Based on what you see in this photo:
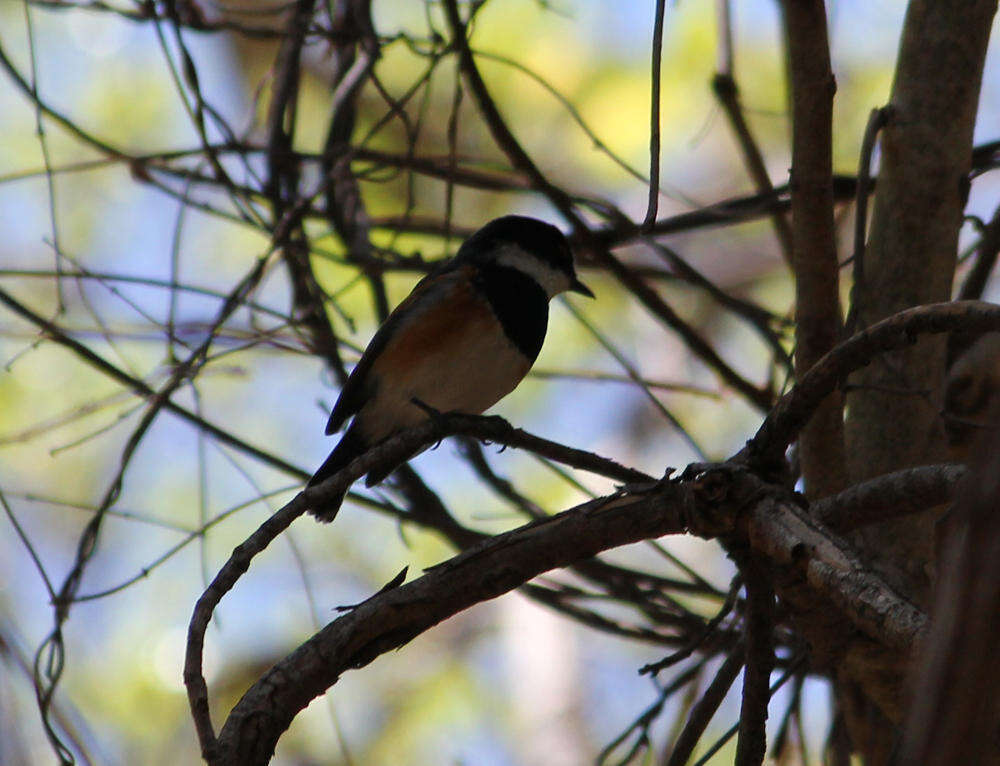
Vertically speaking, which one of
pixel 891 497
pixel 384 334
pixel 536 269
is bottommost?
pixel 891 497

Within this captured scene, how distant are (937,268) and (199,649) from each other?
1.99m

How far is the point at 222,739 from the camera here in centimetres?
157

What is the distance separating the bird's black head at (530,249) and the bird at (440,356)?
0.20m

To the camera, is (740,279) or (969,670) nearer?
(969,670)

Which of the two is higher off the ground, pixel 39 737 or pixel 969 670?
pixel 39 737

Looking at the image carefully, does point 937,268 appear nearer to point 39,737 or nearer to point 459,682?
point 39,737

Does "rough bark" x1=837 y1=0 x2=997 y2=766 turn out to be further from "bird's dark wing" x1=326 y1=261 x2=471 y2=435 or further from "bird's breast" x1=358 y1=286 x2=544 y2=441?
"bird's dark wing" x1=326 y1=261 x2=471 y2=435

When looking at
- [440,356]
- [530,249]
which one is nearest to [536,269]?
[530,249]

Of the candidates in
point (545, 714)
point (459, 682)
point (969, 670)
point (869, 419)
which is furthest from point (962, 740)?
point (459, 682)

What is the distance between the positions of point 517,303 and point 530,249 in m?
0.38

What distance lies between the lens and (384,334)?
3.68m

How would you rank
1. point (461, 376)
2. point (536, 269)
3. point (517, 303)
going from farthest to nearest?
point (536, 269) → point (517, 303) → point (461, 376)

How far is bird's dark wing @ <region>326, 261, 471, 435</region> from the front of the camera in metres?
3.61

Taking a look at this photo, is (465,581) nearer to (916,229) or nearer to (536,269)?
(916,229)
